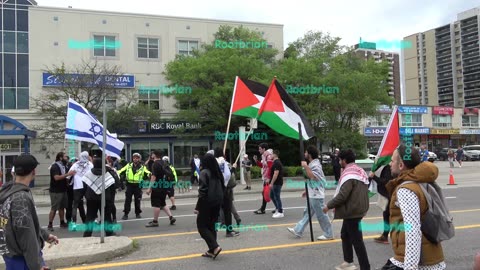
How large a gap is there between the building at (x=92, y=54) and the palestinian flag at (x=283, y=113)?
21.0m

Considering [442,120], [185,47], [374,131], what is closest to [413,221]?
[185,47]

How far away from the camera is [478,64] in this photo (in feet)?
241

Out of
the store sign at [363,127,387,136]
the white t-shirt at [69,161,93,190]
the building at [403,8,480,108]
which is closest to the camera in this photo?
the white t-shirt at [69,161,93,190]

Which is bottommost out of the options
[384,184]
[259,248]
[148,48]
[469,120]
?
[259,248]

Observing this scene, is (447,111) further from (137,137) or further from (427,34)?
(137,137)

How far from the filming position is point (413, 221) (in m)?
3.32

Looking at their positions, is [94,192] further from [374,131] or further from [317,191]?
[374,131]

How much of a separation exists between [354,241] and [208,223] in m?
2.30

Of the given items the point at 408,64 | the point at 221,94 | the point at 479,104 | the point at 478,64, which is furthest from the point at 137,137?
the point at 479,104

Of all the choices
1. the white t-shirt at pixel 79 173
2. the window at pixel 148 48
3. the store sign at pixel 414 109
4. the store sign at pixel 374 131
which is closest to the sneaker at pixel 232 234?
the white t-shirt at pixel 79 173

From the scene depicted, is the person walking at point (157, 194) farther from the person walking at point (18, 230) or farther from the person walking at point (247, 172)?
the person walking at point (247, 172)

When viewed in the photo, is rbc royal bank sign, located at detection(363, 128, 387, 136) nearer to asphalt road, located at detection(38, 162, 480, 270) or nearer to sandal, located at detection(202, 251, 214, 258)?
asphalt road, located at detection(38, 162, 480, 270)

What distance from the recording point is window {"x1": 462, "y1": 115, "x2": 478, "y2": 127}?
65.0 metres

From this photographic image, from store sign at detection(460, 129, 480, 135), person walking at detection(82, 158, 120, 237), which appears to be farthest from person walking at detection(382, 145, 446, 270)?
store sign at detection(460, 129, 480, 135)
